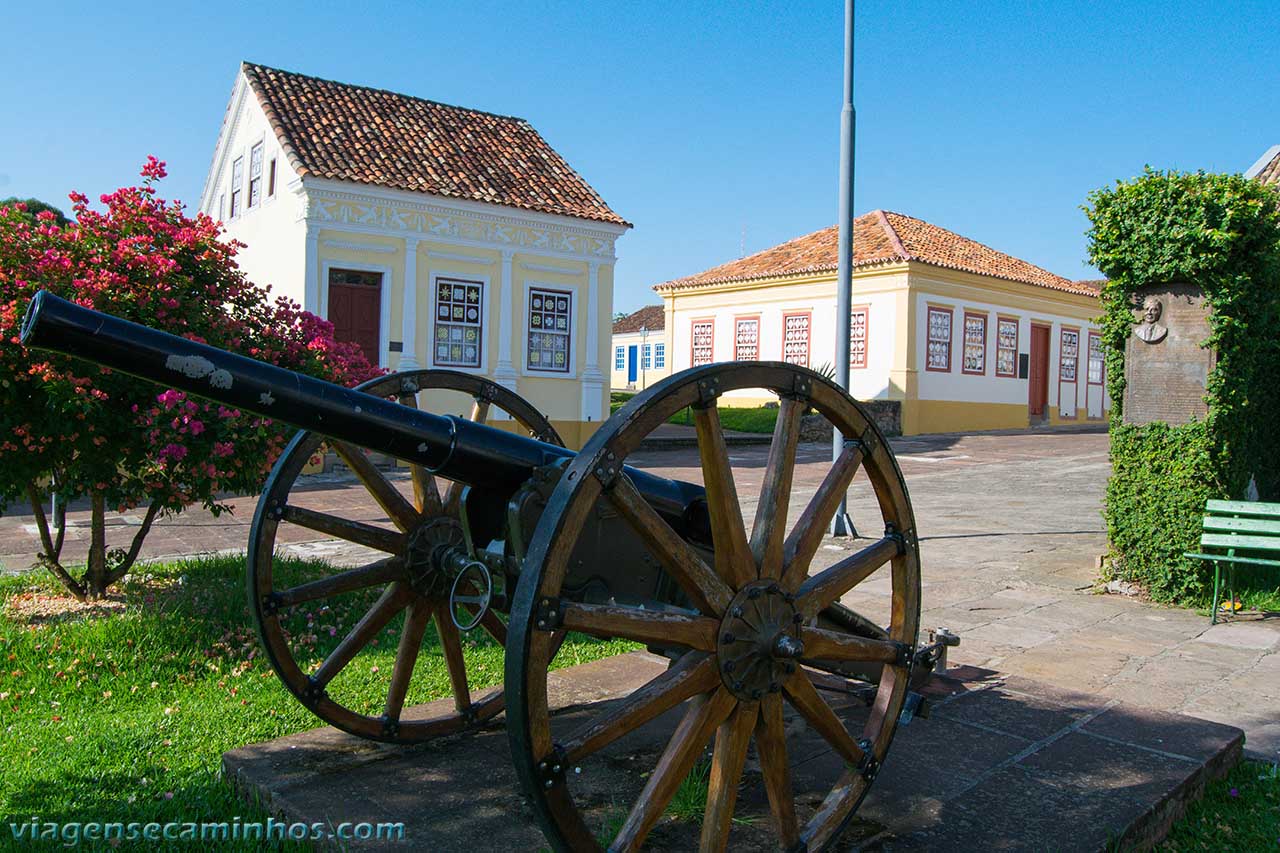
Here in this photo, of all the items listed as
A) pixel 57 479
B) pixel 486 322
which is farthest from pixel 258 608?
pixel 486 322

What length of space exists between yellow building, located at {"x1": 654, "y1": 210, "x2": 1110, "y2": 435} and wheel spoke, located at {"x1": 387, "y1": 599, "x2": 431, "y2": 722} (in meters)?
21.5

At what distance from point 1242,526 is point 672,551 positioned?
5.54 meters

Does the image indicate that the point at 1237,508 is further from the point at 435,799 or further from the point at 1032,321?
the point at 1032,321

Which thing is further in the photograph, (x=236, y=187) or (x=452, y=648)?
(x=236, y=187)

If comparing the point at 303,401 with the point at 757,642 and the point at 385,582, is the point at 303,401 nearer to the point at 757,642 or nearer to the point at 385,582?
the point at 385,582

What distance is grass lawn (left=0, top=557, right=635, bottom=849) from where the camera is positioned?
11.1ft

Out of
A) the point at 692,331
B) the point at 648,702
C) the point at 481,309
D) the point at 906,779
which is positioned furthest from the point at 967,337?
the point at 648,702

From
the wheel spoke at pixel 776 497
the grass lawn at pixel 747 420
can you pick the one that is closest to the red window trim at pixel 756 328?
the grass lawn at pixel 747 420

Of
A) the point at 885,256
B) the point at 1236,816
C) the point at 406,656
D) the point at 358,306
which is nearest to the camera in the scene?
the point at 1236,816

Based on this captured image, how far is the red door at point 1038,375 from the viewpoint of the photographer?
2867 centimetres

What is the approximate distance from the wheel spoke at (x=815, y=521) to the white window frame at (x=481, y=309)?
14947 millimetres

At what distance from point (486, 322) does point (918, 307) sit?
38.0 feet

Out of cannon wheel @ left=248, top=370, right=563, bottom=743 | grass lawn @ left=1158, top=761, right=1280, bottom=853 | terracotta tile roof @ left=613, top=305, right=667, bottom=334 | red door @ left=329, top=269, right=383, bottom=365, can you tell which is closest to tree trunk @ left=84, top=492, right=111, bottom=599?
cannon wheel @ left=248, top=370, right=563, bottom=743

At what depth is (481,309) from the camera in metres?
18.3
